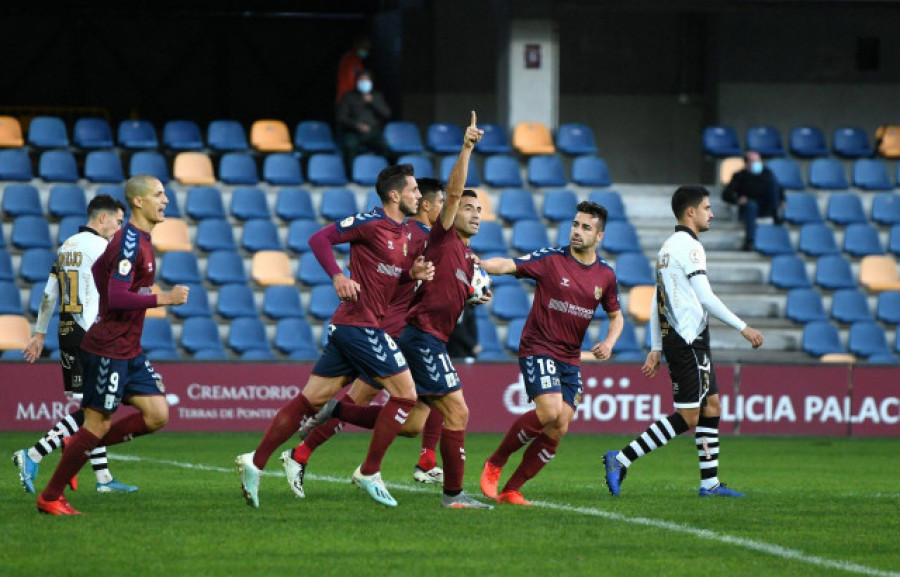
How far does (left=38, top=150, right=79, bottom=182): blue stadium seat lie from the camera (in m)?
21.9

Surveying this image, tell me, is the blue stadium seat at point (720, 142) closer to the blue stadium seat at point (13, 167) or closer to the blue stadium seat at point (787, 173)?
the blue stadium seat at point (787, 173)

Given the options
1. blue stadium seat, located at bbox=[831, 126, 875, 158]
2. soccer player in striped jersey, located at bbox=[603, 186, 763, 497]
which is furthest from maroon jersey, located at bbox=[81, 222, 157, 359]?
blue stadium seat, located at bbox=[831, 126, 875, 158]

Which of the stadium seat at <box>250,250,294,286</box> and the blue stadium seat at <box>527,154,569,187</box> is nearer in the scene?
the stadium seat at <box>250,250,294,286</box>

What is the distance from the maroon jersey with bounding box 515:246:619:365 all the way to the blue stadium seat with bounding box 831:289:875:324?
12.5 meters

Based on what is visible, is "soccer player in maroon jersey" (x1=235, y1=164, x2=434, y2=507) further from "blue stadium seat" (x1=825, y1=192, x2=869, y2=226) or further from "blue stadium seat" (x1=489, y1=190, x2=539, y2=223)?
"blue stadium seat" (x1=825, y1=192, x2=869, y2=226)

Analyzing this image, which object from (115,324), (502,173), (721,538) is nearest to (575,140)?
(502,173)

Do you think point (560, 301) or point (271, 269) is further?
point (271, 269)

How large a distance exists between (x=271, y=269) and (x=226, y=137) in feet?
11.3

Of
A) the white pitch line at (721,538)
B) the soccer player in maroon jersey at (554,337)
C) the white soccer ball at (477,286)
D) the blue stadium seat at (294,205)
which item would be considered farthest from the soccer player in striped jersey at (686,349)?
the blue stadium seat at (294,205)

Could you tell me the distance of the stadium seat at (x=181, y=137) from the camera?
23.2m

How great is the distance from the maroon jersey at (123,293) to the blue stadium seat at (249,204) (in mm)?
12555

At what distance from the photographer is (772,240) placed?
23.0 m

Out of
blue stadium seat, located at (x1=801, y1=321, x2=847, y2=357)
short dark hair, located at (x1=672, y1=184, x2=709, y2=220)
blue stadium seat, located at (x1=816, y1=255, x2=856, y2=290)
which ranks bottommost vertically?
blue stadium seat, located at (x1=801, y1=321, x2=847, y2=357)

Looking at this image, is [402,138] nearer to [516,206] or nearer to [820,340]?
[516,206]
